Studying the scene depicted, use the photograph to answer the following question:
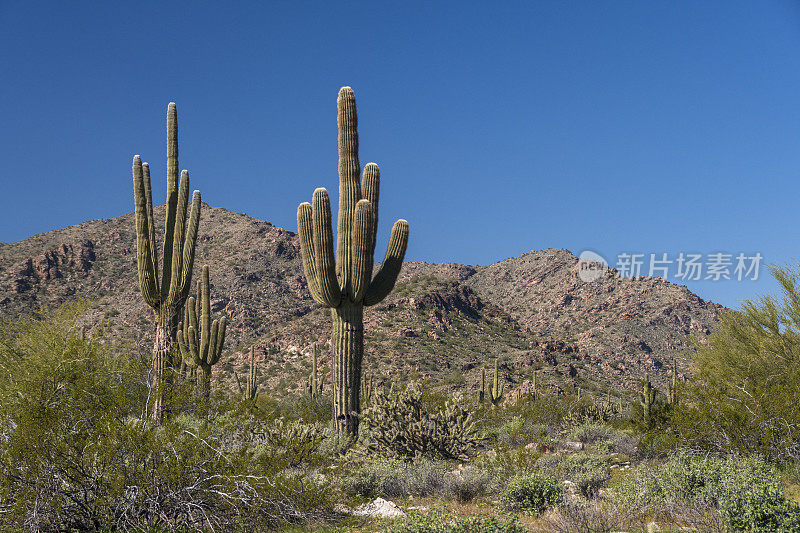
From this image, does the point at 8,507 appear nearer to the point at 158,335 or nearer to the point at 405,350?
the point at 158,335

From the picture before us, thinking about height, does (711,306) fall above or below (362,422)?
above

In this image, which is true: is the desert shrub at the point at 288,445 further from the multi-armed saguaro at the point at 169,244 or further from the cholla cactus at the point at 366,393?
the multi-armed saguaro at the point at 169,244

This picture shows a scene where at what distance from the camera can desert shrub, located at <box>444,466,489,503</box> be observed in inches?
337

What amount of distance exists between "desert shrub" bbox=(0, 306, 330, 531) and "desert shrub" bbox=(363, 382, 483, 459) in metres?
4.51

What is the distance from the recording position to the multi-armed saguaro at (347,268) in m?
11.8

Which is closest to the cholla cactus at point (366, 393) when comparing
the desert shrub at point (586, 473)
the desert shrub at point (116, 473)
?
the desert shrub at point (586, 473)

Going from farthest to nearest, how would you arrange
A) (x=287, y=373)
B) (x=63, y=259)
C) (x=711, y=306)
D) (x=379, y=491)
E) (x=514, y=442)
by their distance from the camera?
(x=711, y=306), (x=63, y=259), (x=287, y=373), (x=514, y=442), (x=379, y=491)

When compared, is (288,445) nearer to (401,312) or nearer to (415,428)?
(415,428)

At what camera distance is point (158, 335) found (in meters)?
12.7

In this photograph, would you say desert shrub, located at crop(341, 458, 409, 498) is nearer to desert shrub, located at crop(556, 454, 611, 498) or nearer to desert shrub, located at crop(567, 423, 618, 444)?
desert shrub, located at crop(556, 454, 611, 498)

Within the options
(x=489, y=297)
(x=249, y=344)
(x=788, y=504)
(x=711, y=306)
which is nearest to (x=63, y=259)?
(x=249, y=344)

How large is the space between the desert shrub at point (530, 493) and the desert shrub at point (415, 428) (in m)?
3.44

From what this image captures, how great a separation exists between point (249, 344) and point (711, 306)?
144 feet

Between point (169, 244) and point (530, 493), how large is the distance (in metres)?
10.3
